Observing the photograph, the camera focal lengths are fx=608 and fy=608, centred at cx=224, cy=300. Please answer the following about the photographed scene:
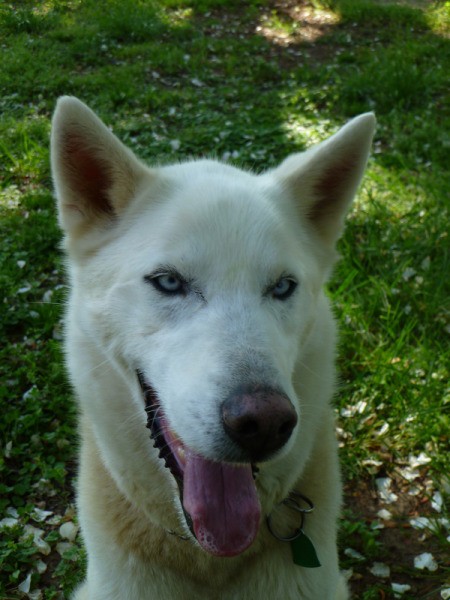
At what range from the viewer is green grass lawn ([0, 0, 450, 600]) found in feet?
10.4

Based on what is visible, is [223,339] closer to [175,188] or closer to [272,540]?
[175,188]

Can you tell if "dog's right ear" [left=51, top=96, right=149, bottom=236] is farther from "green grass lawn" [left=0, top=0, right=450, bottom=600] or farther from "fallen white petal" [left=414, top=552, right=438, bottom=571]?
"fallen white petal" [left=414, top=552, right=438, bottom=571]

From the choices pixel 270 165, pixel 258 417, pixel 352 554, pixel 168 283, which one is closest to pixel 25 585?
pixel 352 554

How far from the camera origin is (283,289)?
6.79 feet

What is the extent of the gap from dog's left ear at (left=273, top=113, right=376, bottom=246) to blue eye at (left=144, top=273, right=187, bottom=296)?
67cm

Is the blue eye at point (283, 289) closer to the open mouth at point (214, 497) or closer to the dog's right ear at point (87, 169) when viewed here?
the open mouth at point (214, 497)

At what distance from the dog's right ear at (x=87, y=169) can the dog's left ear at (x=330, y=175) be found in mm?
607

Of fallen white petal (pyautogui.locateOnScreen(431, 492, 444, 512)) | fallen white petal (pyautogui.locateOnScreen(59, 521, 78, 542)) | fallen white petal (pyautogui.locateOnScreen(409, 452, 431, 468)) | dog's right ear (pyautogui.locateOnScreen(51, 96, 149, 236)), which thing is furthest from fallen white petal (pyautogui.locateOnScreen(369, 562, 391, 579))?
dog's right ear (pyautogui.locateOnScreen(51, 96, 149, 236))

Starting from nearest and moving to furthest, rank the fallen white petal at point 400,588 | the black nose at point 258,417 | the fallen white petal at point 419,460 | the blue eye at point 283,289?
the black nose at point 258,417
the blue eye at point 283,289
the fallen white petal at point 400,588
the fallen white petal at point 419,460

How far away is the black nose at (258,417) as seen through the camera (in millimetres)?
1614

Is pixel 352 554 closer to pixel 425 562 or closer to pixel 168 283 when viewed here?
pixel 425 562

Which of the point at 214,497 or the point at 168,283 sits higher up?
the point at 168,283

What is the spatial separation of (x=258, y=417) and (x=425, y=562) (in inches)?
72.5

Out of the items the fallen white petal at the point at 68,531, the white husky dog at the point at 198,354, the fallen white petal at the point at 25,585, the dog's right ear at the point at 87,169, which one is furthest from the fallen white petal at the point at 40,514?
the dog's right ear at the point at 87,169
